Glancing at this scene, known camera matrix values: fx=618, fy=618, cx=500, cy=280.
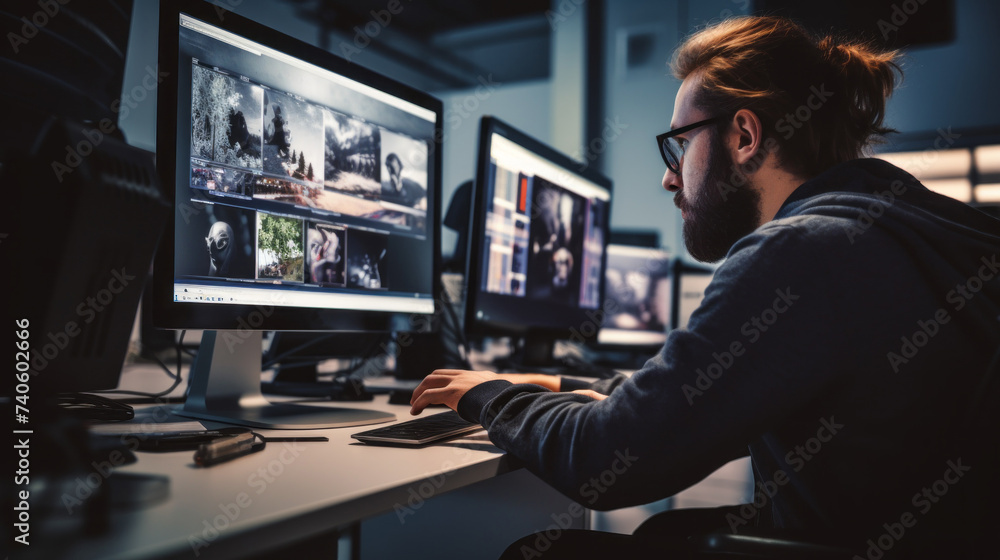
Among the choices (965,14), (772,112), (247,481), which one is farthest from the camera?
(965,14)

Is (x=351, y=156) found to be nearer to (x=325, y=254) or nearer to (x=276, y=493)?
(x=325, y=254)

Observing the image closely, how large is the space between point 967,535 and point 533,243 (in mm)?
1087

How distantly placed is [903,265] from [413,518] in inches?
38.3

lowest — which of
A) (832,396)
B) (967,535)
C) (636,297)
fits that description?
(967,535)

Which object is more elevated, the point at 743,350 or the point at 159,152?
the point at 159,152

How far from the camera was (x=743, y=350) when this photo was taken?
615 mm

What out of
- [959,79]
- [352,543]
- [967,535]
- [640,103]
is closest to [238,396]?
[352,543]

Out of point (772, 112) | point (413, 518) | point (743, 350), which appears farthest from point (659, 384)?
point (413, 518)

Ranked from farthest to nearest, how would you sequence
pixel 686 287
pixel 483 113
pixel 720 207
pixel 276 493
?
1. pixel 483 113
2. pixel 686 287
3. pixel 720 207
4. pixel 276 493

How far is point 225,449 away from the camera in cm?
60

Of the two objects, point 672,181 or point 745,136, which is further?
point 672,181

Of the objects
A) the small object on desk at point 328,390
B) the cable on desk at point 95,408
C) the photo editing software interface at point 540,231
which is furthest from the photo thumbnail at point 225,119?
the photo editing software interface at point 540,231

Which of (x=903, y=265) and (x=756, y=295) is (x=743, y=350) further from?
(x=903, y=265)

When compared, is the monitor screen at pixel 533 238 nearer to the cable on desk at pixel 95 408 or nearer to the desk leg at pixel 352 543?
the desk leg at pixel 352 543
